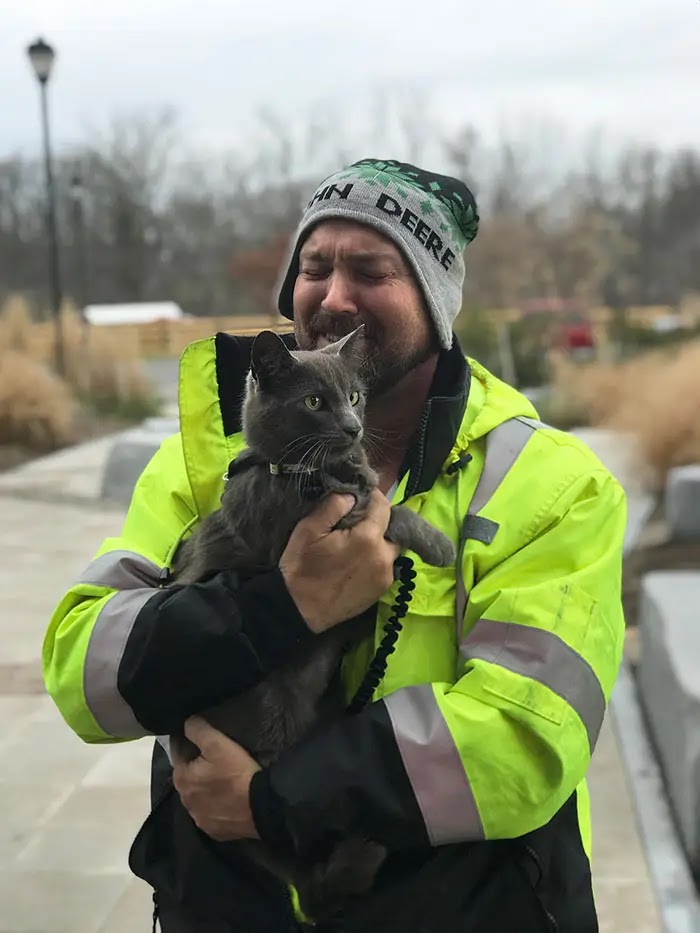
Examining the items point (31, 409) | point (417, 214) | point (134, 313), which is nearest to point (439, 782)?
point (417, 214)

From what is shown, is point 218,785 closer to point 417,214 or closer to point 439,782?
point 439,782

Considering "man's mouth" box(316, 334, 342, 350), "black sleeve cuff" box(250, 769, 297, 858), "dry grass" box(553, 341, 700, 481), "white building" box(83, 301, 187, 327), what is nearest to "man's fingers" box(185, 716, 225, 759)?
"black sleeve cuff" box(250, 769, 297, 858)

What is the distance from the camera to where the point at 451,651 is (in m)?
1.72

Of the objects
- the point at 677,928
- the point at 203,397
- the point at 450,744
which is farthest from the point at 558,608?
the point at 677,928

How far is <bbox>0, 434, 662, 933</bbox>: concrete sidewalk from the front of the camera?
3.24 m

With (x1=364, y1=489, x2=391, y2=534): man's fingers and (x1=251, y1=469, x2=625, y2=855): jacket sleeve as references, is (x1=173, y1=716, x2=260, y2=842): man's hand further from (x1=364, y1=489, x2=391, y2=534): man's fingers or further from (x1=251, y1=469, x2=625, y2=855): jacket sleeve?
(x1=364, y1=489, x2=391, y2=534): man's fingers

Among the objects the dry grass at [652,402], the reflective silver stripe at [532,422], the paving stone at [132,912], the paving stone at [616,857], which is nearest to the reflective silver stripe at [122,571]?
the reflective silver stripe at [532,422]

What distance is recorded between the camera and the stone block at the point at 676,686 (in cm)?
333

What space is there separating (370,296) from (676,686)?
2440 mm

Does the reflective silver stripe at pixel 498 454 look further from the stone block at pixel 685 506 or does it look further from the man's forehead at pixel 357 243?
the stone block at pixel 685 506

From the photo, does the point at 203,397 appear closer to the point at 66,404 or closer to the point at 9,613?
the point at 9,613

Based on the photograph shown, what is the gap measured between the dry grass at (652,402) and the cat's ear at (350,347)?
767 centimetres

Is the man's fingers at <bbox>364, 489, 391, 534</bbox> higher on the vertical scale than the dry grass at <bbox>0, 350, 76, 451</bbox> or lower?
higher

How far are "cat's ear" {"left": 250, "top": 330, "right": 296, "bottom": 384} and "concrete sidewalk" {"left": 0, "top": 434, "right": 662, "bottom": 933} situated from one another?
2263 mm
